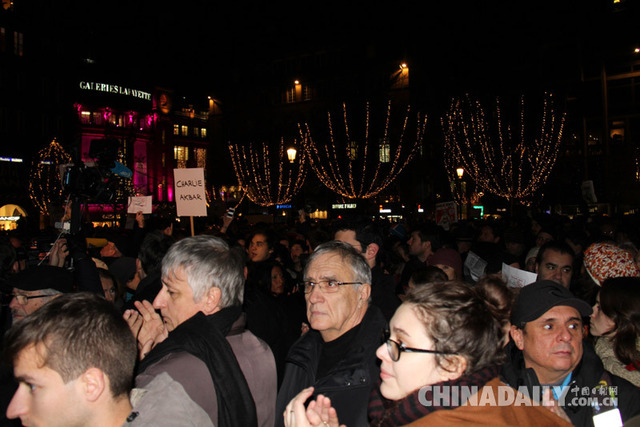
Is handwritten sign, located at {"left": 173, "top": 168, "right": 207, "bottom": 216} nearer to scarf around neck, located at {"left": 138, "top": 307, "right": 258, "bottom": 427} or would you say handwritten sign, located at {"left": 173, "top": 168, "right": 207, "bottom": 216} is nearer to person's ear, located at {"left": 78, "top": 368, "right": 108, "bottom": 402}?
scarf around neck, located at {"left": 138, "top": 307, "right": 258, "bottom": 427}

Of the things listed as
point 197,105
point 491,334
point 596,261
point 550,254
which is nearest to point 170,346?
point 491,334

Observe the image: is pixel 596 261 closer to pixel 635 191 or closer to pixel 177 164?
pixel 635 191

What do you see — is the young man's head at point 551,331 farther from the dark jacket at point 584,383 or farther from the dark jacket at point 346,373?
the dark jacket at point 346,373

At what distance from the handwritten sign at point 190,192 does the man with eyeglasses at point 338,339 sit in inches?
167

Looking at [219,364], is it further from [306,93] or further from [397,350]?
[306,93]

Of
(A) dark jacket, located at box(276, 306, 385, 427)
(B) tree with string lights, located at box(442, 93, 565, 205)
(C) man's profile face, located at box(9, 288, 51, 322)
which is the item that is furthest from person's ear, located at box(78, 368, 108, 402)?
(B) tree with string lights, located at box(442, 93, 565, 205)

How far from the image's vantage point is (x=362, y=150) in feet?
142

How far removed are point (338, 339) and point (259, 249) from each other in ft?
13.1

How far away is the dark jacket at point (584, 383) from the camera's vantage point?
2750 millimetres

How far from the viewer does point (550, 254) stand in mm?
5641

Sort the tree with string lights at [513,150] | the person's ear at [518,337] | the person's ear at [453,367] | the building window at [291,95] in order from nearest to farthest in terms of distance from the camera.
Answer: the person's ear at [453,367], the person's ear at [518,337], the tree with string lights at [513,150], the building window at [291,95]

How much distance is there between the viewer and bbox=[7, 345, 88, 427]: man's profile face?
1824 millimetres

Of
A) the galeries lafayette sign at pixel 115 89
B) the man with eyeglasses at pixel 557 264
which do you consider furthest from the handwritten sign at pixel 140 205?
the galeries lafayette sign at pixel 115 89

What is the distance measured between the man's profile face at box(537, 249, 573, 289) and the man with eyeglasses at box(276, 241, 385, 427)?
3.18 meters
